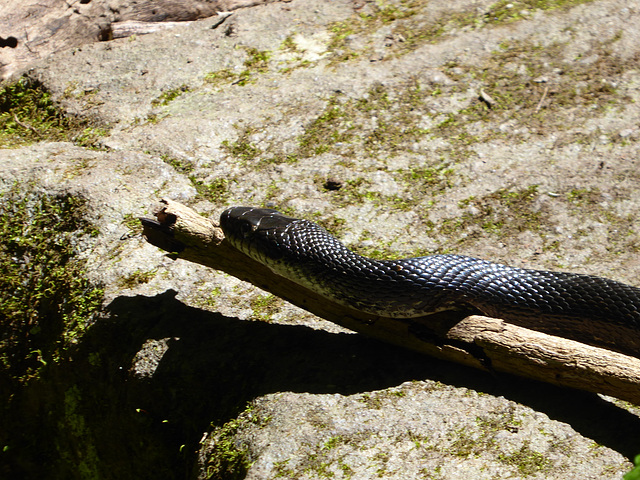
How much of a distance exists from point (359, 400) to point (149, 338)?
1415mm

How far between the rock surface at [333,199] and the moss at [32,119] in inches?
4.9

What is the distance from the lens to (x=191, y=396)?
367 cm

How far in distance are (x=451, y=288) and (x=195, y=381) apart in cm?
164

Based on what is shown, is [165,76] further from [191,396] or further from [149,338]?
[191,396]

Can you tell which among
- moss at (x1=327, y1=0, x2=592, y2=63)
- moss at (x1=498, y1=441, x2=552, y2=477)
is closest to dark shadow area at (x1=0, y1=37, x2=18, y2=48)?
moss at (x1=327, y1=0, x2=592, y2=63)

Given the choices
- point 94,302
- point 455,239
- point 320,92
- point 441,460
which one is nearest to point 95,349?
point 94,302

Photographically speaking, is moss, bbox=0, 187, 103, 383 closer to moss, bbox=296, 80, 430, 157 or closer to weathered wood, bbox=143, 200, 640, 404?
weathered wood, bbox=143, 200, 640, 404

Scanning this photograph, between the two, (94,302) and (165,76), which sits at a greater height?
(165,76)

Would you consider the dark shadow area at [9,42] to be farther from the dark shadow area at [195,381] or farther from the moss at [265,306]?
the moss at [265,306]

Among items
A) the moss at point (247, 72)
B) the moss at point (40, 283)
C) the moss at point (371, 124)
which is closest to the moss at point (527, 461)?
the moss at point (40, 283)

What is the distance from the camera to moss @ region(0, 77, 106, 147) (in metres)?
6.00

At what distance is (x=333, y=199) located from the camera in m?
5.33

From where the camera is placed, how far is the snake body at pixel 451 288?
3545mm

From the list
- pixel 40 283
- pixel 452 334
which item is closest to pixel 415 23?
pixel 452 334
